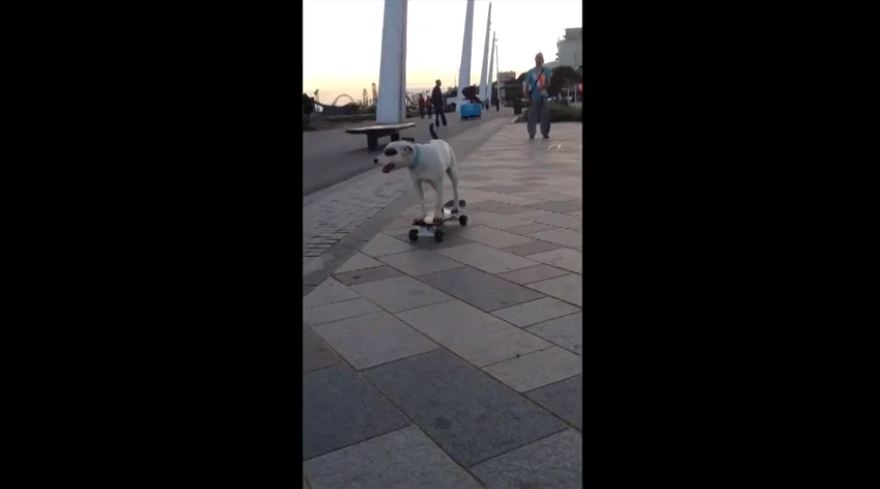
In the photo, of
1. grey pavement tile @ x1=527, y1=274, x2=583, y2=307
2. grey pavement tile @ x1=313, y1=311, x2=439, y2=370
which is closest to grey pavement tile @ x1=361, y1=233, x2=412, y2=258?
grey pavement tile @ x1=527, y1=274, x2=583, y2=307

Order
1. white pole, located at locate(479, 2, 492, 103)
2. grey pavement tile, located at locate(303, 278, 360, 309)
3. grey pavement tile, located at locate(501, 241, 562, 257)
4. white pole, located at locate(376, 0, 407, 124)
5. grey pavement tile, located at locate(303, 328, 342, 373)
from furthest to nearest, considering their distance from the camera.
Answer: white pole, located at locate(479, 2, 492, 103), white pole, located at locate(376, 0, 407, 124), grey pavement tile, located at locate(501, 241, 562, 257), grey pavement tile, located at locate(303, 278, 360, 309), grey pavement tile, located at locate(303, 328, 342, 373)

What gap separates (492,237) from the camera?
646 centimetres

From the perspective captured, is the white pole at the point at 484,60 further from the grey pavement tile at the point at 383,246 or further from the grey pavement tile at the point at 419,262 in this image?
the grey pavement tile at the point at 419,262

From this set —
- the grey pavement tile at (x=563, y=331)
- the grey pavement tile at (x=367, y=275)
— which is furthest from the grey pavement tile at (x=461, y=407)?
the grey pavement tile at (x=367, y=275)

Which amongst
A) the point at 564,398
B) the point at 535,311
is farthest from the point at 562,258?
the point at 564,398

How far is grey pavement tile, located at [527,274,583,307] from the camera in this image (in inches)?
177

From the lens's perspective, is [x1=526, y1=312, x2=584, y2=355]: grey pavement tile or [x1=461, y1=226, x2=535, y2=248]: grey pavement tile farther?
[x1=461, y1=226, x2=535, y2=248]: grey pavement tile

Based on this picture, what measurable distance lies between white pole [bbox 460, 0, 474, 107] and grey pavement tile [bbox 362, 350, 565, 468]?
44022 millimetres

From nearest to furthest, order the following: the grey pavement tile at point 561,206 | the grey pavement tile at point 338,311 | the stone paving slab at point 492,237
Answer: the grey pavement tile at point 338,311 → the stone paving slab at point 492,237 → the grey pavement tile at point 561,206

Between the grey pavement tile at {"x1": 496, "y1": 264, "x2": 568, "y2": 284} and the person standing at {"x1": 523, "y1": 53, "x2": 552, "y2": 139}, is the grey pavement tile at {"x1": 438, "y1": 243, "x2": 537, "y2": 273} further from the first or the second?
the person standing at {"x1": 523, "y1": 53, "x2": 552, "y2": 139}

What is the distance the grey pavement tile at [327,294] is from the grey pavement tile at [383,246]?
938 mm

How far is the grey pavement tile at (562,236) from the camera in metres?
6.11
